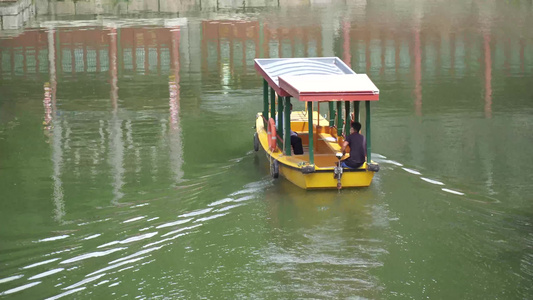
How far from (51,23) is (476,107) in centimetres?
2777

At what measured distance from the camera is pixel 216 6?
54531mm

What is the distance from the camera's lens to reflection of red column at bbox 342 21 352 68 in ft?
120

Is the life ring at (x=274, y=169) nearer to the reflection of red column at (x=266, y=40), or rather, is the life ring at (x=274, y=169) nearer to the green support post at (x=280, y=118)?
the green support post at (x=280, y=118)

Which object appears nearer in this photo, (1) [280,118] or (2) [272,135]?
(2) [272,135]

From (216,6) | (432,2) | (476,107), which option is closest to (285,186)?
(476,107)

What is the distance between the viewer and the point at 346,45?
40.2m

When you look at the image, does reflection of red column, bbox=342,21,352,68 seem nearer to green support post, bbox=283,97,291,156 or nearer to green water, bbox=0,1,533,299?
green water, bbox=0,1,533,299

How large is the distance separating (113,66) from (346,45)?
10.9m

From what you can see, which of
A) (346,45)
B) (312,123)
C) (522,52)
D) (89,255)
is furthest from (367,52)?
(89,255)

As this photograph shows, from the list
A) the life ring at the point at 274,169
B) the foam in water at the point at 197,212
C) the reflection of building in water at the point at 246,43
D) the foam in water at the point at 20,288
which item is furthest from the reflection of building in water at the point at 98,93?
the foam in water at the point at 20,288

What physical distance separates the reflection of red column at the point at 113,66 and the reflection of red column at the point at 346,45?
9.42 m

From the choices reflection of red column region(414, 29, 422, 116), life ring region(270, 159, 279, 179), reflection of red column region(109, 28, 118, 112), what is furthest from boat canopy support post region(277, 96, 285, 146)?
reflection of red column region(109, 28, 118, 112)

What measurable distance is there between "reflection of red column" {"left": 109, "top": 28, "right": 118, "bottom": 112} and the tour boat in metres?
7.94

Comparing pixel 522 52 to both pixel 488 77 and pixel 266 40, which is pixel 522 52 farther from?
pixel 266 40
